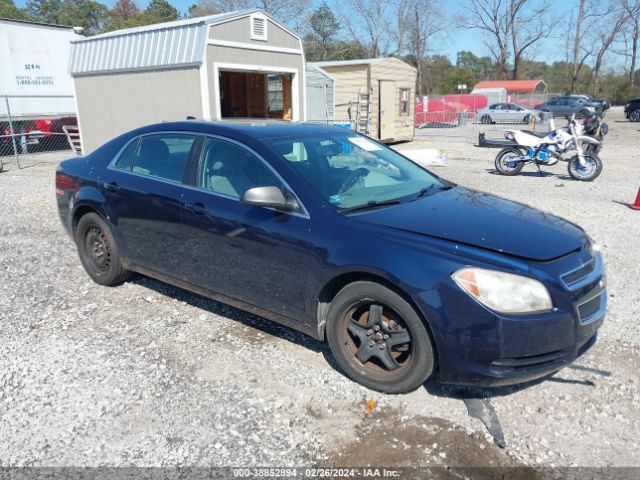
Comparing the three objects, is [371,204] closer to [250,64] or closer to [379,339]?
[379,339]

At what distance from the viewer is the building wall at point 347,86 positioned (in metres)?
17.8

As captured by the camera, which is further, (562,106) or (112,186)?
(562,106)

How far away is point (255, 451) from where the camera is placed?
277cm

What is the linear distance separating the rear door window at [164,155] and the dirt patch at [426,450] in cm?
241

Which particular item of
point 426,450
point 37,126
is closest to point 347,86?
point 37,126

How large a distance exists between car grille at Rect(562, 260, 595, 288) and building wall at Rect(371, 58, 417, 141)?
1564 centimetres

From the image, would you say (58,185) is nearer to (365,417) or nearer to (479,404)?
(365,417)

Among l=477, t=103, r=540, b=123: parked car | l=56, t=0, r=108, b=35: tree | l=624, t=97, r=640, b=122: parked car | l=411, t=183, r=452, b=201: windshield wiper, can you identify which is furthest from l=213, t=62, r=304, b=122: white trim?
l=56, t=0, r=108, b=35: tree

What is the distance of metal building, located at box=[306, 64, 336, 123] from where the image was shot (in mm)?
17578

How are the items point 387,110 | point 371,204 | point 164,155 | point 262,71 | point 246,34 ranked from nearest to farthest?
point 371,204 < point 164,155 < point 246,34 < point 262,71 < point 387,110

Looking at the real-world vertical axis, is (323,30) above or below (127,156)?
above

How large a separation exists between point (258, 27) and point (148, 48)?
8.57 feet

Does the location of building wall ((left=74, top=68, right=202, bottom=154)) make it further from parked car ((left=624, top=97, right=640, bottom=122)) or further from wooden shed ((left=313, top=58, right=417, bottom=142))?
parked car ((left=624, top=97, right=640, bottom=122))

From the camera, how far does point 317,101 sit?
1773 centimetres
